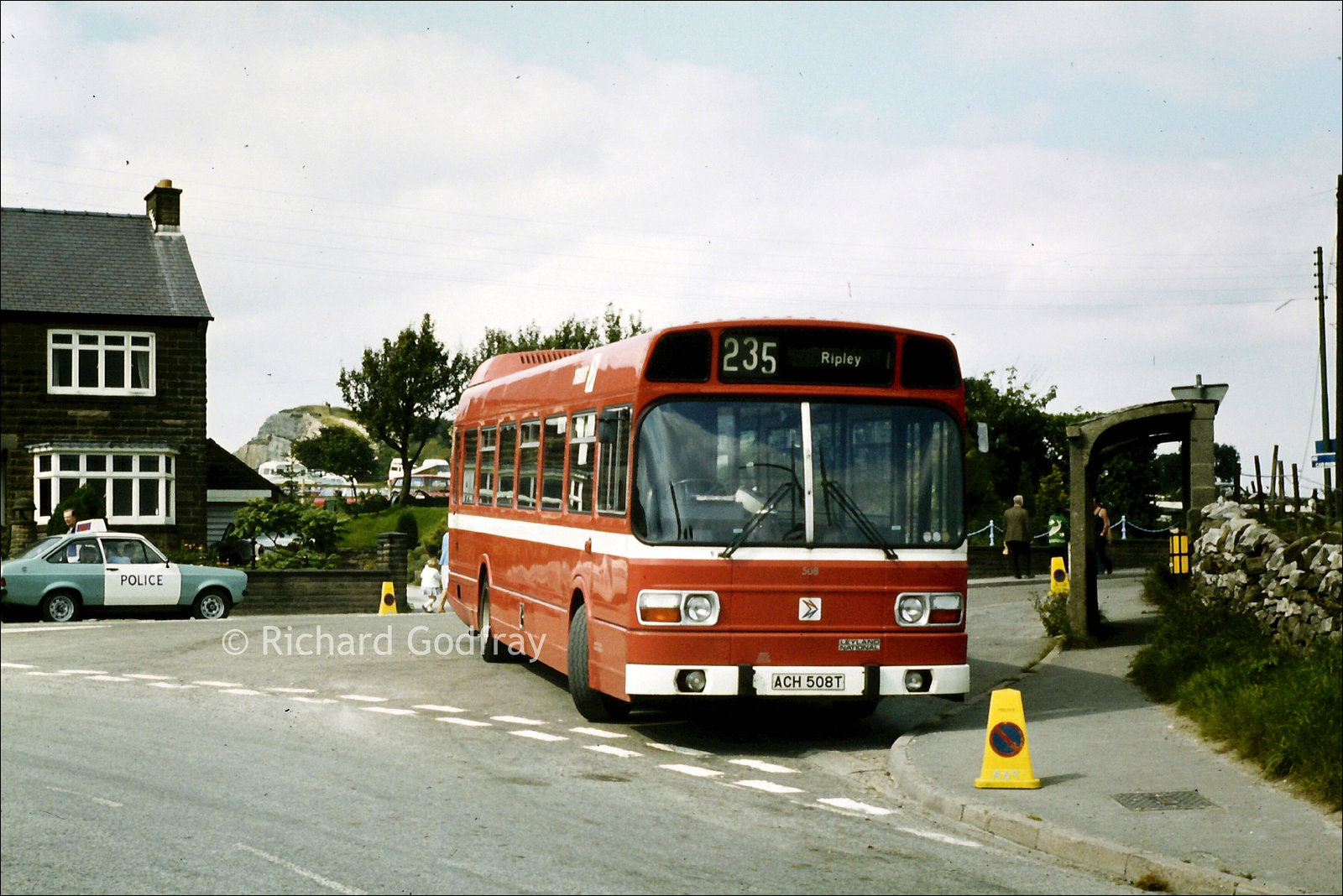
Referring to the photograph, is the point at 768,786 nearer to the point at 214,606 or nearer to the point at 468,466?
the point at 468,466

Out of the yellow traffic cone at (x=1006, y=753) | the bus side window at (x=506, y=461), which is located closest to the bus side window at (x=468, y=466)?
the bus side window at (x=506, y=461)

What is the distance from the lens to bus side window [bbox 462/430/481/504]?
17.4 metres

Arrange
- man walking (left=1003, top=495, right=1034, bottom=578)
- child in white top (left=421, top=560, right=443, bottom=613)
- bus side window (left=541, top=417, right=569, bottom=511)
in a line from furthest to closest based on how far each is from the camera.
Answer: man walking (left=1003, top=495, right=1034, bottom=578), child in white top (left=421, top=560, right=443, bottom=613), bus side window (left=541, top=417, right=569, bottom=511)

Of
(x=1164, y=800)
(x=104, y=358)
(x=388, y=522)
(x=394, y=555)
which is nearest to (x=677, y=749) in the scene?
(x=1164, y=800)

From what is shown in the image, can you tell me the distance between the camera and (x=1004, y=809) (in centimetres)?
872

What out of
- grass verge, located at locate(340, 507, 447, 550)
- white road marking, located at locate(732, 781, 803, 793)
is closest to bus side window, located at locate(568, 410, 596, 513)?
white road marking, located at locate(732, 781, 803, 793)

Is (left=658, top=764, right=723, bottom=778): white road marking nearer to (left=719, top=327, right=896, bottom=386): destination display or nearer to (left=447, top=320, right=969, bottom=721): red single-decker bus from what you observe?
(left=447, top=320, right=969, bottom=721): red single-decker bus

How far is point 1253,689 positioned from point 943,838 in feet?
12.2

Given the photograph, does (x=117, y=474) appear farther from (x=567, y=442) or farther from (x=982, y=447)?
(x=982, y=447)

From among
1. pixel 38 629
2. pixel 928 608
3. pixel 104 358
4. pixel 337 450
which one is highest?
pixel 104 358

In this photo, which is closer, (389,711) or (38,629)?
(38,629)

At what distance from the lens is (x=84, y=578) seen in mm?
8539

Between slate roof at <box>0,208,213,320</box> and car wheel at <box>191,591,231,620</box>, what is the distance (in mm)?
14346

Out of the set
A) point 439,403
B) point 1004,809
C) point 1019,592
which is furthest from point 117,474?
point 1004,809
